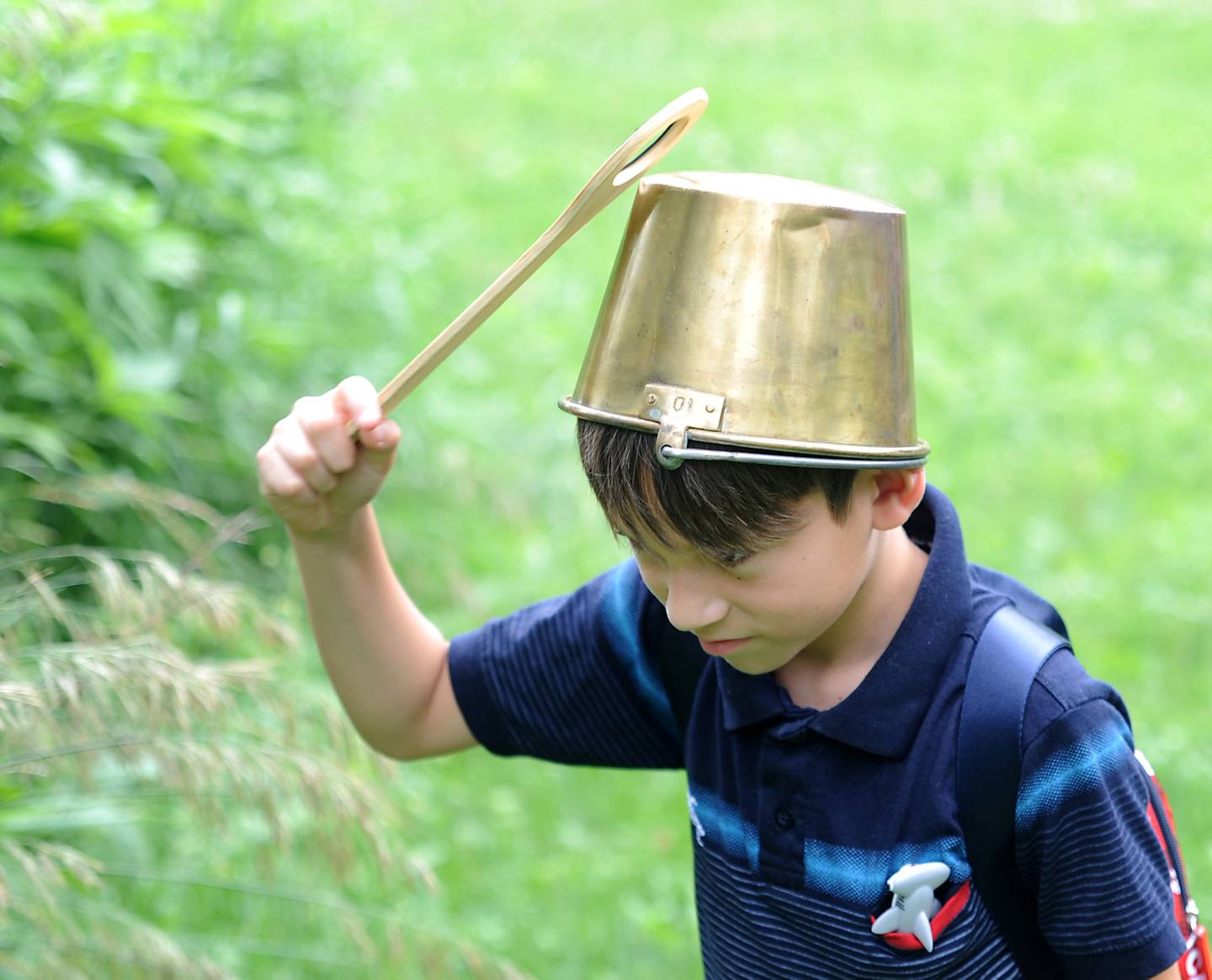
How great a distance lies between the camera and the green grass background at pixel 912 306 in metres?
3.88

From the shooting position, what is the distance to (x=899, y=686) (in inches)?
70.0

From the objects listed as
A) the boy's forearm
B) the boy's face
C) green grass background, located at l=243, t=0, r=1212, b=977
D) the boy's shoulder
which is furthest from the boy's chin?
green grass background, located at l=243, t=0, r=1212, b=977

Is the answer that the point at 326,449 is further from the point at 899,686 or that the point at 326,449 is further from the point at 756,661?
the point at 899,686

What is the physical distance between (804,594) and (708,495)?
17cm

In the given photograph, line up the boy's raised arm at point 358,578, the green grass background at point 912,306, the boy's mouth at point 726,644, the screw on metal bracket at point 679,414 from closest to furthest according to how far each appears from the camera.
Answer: the screw on metal bracket at point 679,414
the boy's mouth at point 726,644
the boy's raised arm at point 358,578
the green grass background at point 912,306

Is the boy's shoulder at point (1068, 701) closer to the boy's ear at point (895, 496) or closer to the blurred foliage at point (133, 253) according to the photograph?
the boy's ear at point (895, 496)

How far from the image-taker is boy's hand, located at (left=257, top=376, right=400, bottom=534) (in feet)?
5.93

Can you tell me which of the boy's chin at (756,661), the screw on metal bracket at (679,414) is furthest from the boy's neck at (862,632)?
the screw on metal bracket at (679,414)

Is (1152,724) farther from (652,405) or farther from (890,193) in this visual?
(890,193)

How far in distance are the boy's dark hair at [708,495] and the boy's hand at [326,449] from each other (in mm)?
268

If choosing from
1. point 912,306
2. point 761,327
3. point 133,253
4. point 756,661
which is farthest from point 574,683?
point 912,306

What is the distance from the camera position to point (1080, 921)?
1664 mm

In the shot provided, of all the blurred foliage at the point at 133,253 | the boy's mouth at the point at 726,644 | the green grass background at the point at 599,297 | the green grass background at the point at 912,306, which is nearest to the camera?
the boy's mouth at the point at 726,644

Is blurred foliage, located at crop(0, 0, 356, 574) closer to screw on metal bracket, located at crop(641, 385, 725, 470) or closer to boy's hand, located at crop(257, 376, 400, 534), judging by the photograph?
boy's hand, located at crop(257, 376, 400, 534)
